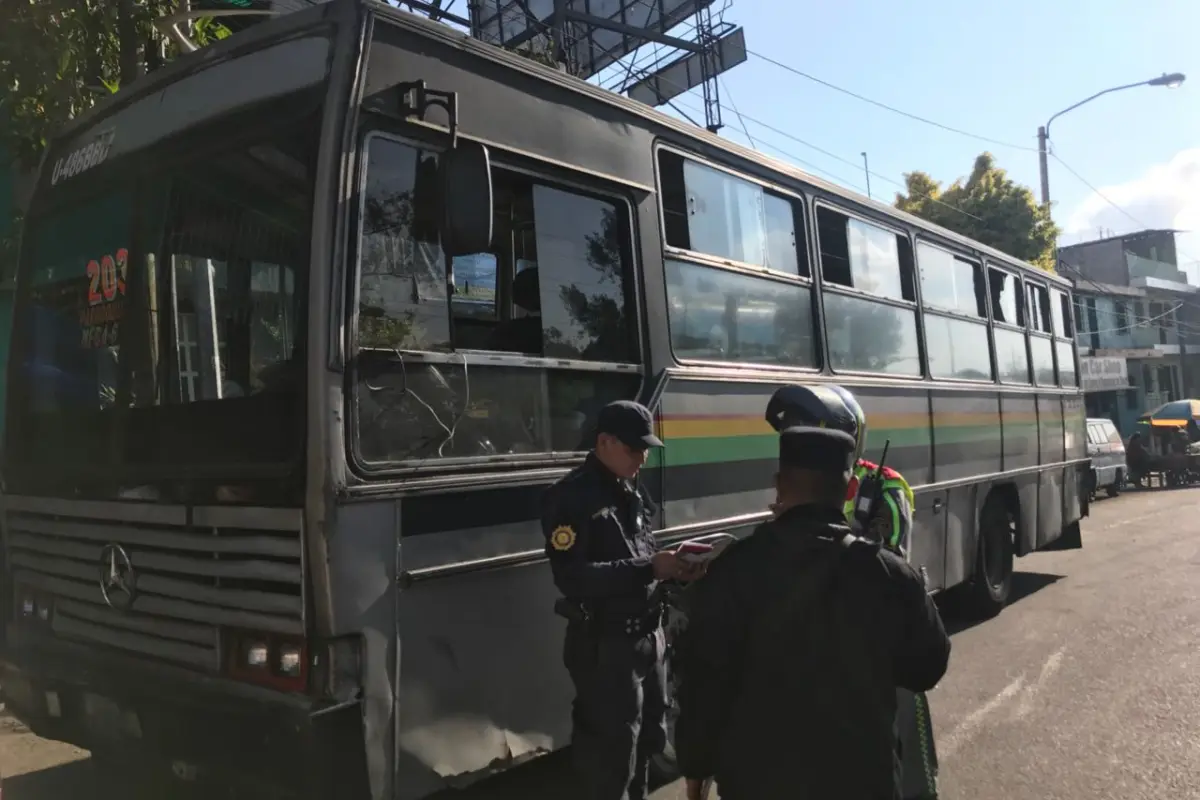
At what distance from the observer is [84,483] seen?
3.71 m

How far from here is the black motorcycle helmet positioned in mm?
2816

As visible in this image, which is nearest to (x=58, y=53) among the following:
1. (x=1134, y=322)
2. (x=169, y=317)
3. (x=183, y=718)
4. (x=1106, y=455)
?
(x=169, y=317)

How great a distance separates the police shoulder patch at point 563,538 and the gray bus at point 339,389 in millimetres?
333

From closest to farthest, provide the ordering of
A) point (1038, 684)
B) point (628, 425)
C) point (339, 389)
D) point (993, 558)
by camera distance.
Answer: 1. point (339, 389)
2. point (628, 425)
3. point (1038, 684)
4. point (993, 558)

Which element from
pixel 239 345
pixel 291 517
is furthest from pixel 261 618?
pixel 239 345

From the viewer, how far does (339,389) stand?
2955 mm

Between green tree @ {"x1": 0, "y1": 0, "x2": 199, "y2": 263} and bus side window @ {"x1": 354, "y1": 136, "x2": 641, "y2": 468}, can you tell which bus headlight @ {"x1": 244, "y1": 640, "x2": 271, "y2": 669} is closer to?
bus side window @ {"x1": 354, "y1": 136, "x2": 641, "y2": 468}

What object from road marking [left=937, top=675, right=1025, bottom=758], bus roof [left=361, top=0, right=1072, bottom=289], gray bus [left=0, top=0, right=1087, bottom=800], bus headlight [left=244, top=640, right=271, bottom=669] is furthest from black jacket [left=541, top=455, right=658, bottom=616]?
road marking [left=937, top=675, right=1025, bottom=758]

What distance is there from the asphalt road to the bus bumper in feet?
2.71

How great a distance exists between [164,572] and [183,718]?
54cm

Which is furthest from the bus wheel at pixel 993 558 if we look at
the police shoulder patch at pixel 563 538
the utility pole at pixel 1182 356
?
the utility pole at pixel 1182 356

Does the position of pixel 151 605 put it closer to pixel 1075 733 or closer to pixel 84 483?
pixel 84 483

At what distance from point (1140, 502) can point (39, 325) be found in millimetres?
21137

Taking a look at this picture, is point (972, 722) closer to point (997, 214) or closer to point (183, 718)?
point (183, 718)
